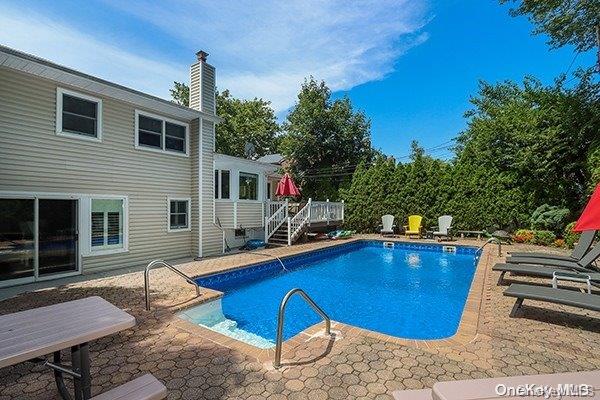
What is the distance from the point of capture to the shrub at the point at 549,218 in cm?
1317

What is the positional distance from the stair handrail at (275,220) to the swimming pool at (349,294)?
2.79 meters

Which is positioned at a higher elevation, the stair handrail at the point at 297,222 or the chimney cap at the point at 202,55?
the chimney cap at the point at 202,55

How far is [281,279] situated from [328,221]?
8.45 metres

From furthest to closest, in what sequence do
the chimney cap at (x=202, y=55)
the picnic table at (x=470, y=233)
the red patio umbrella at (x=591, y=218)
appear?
the picnic table at (x=470, y=233), the chimney cap at (x=202, y=55), the red patio umbrella at (x=591, y=218)

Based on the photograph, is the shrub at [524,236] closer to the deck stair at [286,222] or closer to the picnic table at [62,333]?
the deck stair at [286,222]

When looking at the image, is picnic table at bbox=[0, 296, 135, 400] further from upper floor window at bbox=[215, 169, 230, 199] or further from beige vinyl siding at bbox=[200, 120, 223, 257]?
upper floor window at bbox=[215, 169, 230, 199]

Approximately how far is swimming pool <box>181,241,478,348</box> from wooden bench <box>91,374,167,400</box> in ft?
9.33

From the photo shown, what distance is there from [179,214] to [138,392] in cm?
929

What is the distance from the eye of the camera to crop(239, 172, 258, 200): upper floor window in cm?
1430

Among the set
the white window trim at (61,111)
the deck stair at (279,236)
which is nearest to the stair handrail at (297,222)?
the deck stair at (279,236)

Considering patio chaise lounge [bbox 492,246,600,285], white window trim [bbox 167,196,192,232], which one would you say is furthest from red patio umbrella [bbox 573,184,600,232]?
white window trim [bbox 167,196,192,232]

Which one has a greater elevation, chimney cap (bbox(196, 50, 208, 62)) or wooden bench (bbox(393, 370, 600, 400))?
chimney cap (bbox(196, 50, 208, 62))

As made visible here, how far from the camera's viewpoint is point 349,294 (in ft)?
26.3

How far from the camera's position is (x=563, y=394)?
175 centimetres
